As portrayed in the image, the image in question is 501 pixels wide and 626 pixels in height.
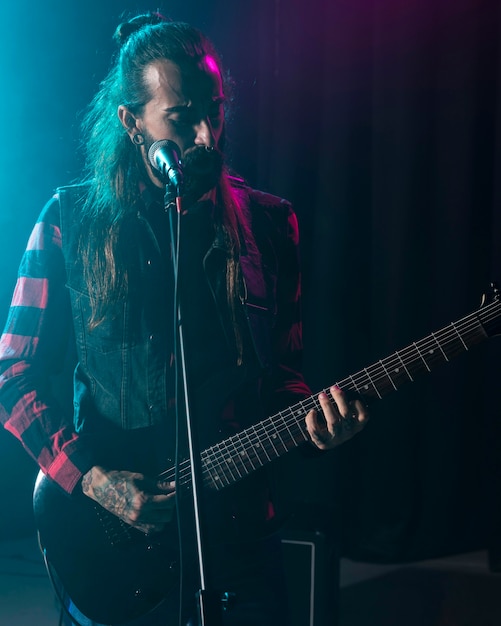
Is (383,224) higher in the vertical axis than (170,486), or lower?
higher

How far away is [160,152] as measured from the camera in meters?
1.14

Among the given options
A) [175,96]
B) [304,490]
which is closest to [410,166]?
[175,96]

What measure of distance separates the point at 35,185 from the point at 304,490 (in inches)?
61.7

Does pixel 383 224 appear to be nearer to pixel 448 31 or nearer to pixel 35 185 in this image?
pixel 448 31

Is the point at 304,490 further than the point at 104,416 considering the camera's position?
Yes

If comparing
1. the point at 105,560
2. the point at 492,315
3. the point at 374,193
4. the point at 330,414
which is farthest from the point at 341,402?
the point at 374,193

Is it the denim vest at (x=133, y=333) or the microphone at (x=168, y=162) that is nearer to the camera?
the microphone at (x=168, y=162)

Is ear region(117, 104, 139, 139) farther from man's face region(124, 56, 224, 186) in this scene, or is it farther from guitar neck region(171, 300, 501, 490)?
guitar neck region(171, 300, 501, 490)

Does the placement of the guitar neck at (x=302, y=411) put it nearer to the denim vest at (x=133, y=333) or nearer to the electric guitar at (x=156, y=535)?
the electric guitar at (x=156, y=535)

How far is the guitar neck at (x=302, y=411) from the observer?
144 centimetres

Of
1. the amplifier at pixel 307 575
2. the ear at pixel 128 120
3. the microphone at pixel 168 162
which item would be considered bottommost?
the amplifier at pixel 307 575

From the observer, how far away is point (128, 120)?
64.0 inches

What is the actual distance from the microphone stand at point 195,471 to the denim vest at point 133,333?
35 cm

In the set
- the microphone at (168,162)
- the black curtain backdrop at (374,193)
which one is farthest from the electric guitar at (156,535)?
the black curtain backdrop at (374,193)
